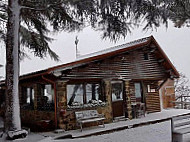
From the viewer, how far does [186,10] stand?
626 centimetres

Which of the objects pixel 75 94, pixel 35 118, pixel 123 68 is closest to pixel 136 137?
pixel 75 94

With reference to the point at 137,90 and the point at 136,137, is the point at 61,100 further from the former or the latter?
the point at 137,90

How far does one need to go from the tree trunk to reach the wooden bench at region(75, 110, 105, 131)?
86.9 inches

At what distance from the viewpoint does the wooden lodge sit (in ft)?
26.9

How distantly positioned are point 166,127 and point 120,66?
10.4 feet

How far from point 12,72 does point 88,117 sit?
10.4 ft

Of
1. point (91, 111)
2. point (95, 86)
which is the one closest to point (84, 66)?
point (95, 86)

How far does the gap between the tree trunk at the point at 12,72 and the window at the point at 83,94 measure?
239 centimetres

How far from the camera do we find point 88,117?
27.3 feet

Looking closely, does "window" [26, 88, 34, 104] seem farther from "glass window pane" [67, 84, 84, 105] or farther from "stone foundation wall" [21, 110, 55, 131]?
"glass window pane" [67, 84, 84, 105]

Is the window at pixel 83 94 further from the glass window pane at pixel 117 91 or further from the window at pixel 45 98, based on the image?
the glass window pane at pixel 117 91

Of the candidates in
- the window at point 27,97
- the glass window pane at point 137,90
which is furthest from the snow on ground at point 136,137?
the window at point 27,97

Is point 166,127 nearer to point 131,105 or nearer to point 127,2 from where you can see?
point 131,105

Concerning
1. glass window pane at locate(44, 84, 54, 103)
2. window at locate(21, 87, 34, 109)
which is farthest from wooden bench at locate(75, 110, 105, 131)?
window at locate(21, 87, 34, 109)
